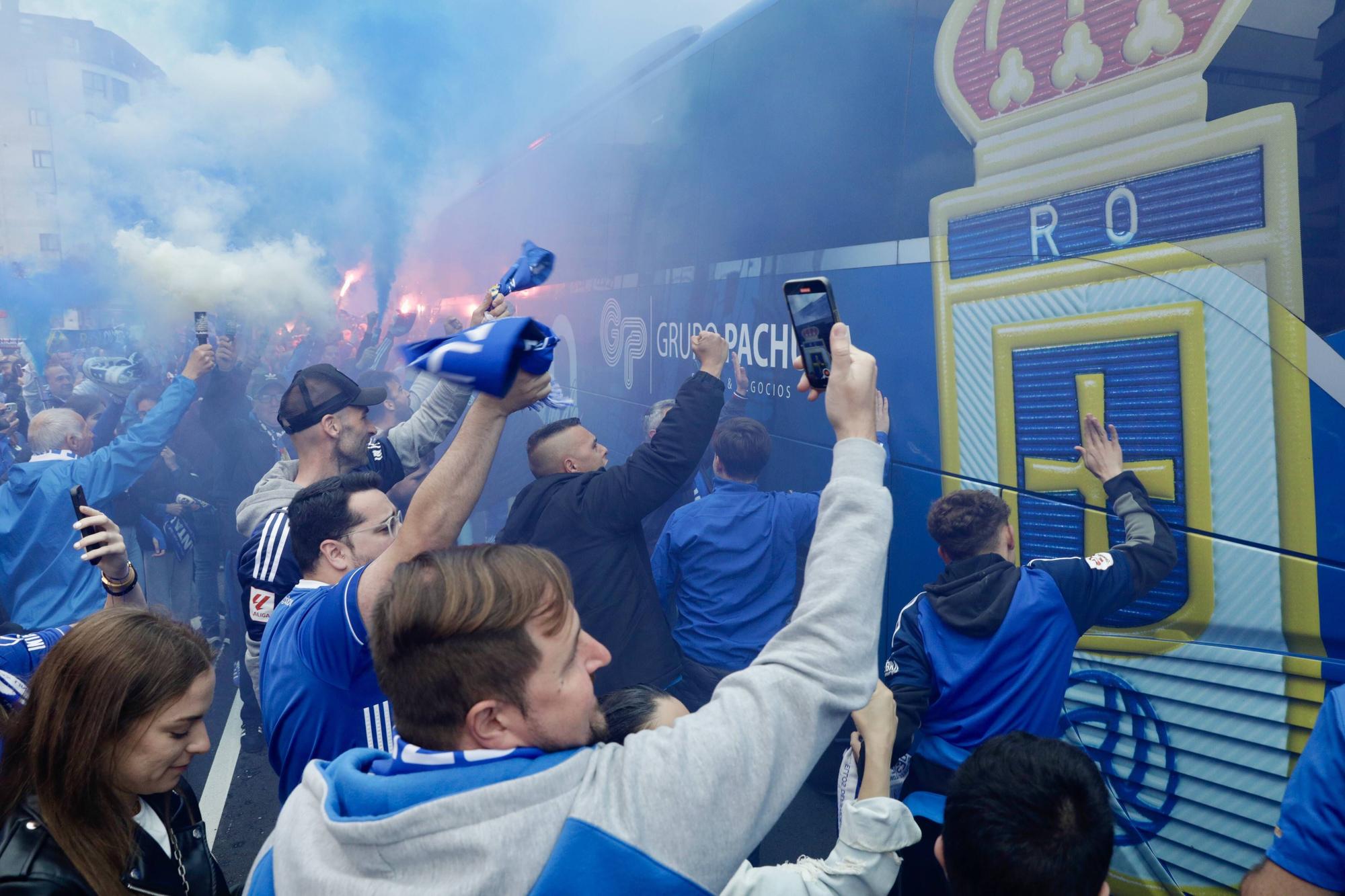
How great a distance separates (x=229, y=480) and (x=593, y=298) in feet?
8.57

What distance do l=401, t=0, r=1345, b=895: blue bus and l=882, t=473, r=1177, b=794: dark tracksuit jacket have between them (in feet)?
0.16

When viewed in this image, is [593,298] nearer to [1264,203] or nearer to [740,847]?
[1264,203]

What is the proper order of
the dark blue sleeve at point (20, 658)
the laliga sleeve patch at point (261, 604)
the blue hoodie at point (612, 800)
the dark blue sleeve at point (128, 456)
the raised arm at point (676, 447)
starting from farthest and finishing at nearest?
1. the dark blue sleeve at point (128, 456)
2. the raised arm at point (676, 447)
3. the laliga sleeve patch at point (261, 604)
4. the dark blue sleeve at point (20, 658)
5. the blue hoodie at point (612, 800)

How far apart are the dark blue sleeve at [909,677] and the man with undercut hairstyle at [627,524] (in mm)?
900

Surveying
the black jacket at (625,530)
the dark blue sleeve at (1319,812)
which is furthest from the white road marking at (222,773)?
the dark blue sleeve at (1319,812)

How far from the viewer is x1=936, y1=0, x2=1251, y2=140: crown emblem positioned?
1.85 m

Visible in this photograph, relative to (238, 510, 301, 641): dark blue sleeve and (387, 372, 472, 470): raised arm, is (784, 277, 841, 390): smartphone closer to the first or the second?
(238, 510, 301, 641): dark blue sleeve

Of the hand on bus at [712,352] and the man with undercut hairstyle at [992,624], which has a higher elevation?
the hand on bus at [712,352]

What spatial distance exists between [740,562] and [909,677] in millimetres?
1068

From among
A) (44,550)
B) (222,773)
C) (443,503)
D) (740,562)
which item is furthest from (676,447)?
(222,773)

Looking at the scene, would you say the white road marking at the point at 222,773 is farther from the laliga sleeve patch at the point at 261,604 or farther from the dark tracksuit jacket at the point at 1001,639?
the dark tracksuit jacket at the point at 1001,639

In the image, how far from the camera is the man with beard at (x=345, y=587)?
1.48 m

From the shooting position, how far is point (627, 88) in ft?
15.8

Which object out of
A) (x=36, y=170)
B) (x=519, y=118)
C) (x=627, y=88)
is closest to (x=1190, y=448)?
(x=627, y=88)
